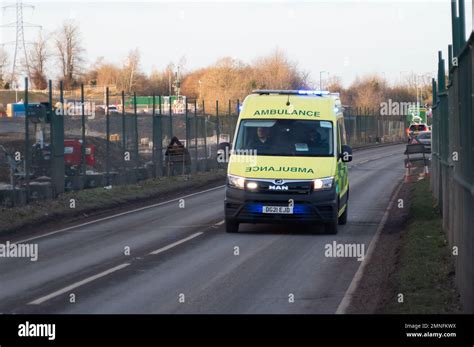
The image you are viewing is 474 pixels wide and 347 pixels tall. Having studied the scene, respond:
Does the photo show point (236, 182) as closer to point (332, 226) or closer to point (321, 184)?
point (321, 184)

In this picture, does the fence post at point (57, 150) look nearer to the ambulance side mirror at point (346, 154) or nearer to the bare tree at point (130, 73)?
the ambulance side mirror at point (346, 154)

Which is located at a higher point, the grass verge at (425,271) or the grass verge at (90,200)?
the grass verge at (90,200)

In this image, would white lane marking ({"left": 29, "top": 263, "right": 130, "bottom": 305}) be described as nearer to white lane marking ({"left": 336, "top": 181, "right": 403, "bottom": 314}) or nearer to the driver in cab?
white lane marking ({"left": 336, "top": 181, "right": 403, "bottom": 314})

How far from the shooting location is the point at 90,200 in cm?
2508

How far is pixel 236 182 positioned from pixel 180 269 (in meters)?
4.29

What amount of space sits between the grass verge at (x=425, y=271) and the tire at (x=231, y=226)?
3119 mm

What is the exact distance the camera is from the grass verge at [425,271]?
10461 mm

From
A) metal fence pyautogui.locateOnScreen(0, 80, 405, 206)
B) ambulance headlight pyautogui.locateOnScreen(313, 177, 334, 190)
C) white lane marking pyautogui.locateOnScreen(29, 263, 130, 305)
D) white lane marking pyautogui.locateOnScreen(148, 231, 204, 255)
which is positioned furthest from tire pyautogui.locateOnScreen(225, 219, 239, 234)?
white lane marking pyautogui.locateOnScreen(29, 263, 130, 305)

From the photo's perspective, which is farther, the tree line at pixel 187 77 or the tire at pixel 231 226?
the tree line at pixel 187 77

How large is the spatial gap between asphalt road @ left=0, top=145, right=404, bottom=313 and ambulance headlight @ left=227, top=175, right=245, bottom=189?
0.93 metres

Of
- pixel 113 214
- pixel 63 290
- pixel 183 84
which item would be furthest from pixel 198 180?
pixel 183 84

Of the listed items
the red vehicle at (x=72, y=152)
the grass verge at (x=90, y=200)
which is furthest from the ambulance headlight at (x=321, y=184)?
the red vehicle at (x=72, y=152)

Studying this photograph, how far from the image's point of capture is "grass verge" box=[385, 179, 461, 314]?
34.3 ft

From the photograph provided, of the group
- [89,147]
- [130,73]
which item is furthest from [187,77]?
[89,147]
